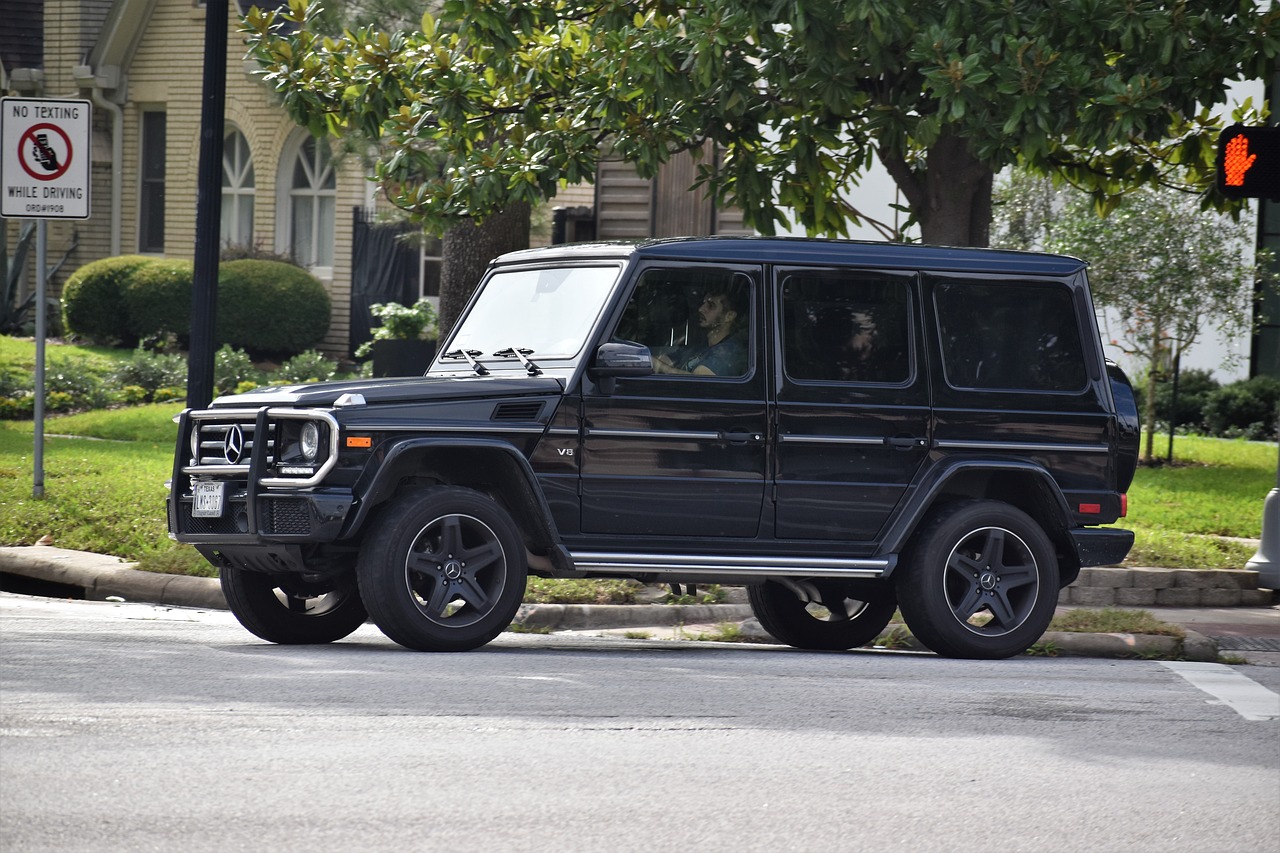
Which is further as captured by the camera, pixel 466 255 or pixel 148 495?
pixel 466 255

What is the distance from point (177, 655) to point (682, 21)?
5.70 m

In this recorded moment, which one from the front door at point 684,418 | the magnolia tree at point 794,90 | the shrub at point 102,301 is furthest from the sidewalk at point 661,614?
the shrub at point 102,301

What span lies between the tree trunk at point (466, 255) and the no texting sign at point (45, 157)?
305 centimetres

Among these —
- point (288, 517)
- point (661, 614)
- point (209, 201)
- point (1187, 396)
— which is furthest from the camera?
point (1187, 396)

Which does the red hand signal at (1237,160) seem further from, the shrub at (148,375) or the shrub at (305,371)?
the shrub at (148,375)

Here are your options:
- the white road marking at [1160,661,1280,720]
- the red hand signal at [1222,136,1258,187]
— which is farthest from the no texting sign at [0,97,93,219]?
the white road marking at [1160,661,1280,720]

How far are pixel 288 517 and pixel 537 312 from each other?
174 centimetres

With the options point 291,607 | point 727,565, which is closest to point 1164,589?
point 727,565

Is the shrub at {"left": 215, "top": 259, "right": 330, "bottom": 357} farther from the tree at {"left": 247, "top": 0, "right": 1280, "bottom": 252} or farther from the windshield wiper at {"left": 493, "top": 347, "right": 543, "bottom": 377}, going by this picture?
the windshield wiper at {"left": 493, "top": 347, "right": 543, "bottom": 377}

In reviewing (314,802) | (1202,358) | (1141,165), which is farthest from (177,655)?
(1202,358)

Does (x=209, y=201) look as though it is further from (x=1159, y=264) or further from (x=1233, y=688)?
(x=1159, y=264)

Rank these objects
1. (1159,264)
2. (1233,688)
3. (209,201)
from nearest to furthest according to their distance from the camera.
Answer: (1233,688), (209,201), (1159,264)

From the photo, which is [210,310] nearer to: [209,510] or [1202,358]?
[209,510]

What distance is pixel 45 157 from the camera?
1407cm
